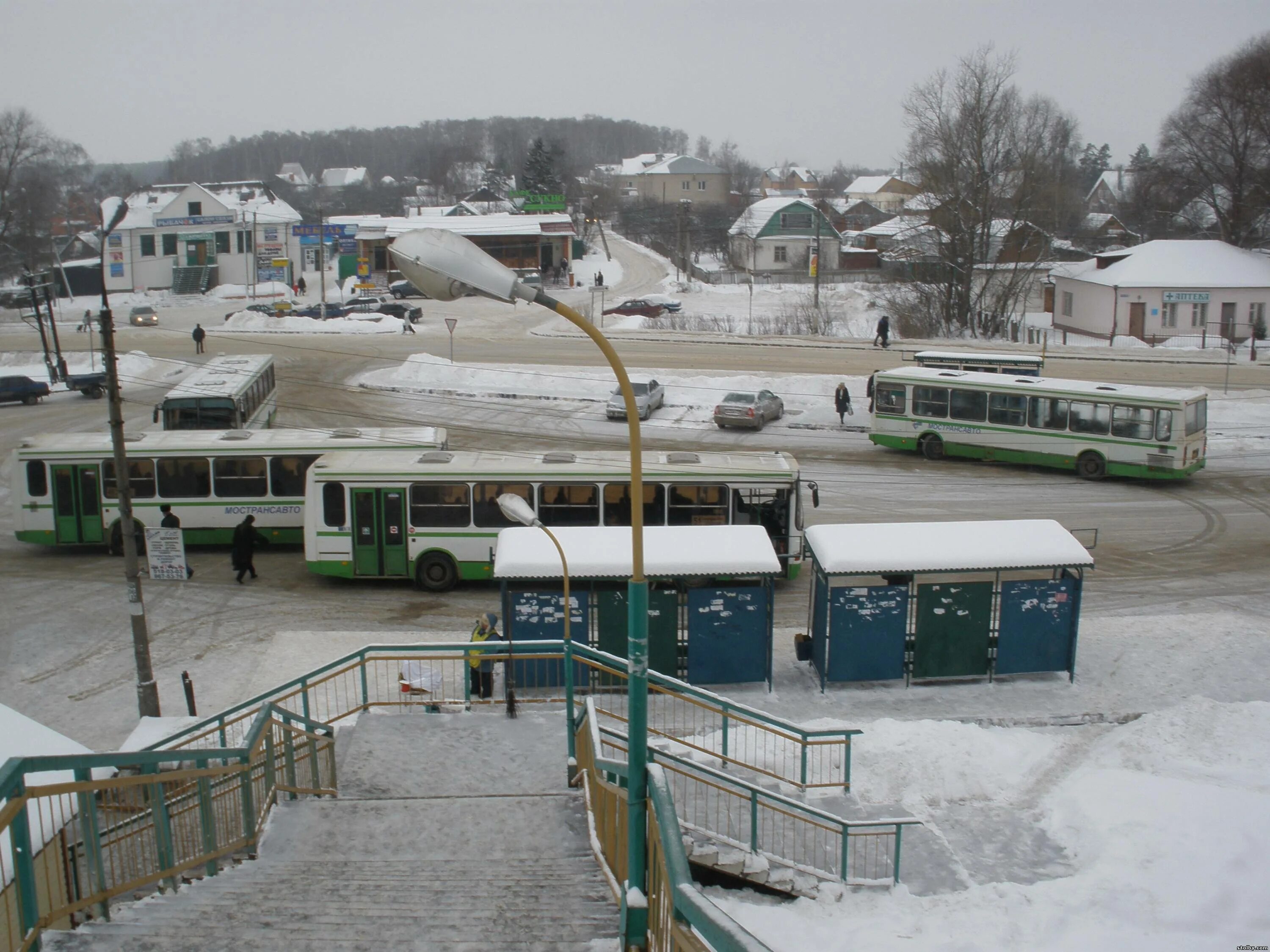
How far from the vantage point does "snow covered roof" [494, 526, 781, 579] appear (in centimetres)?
1638

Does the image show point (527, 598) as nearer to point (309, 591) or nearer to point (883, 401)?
point (309, 591)

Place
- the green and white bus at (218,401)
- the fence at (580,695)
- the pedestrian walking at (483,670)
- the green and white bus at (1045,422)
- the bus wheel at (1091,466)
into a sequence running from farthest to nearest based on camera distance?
1. the bus wheel at (1091,466)
2. the green and white bus at (1045,422)
3. the green and white bus at (218,401)
4. the pedestrian walking at (483,670)
5. the fence at (580,695)

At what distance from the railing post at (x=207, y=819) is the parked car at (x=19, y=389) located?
127 feet

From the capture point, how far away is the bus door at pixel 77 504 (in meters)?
23.6

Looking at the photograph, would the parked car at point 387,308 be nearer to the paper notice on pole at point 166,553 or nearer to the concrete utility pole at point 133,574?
the paper notice on pole at point 166,553

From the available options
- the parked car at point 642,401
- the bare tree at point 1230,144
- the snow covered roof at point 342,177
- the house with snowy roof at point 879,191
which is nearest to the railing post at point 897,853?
the parked car at point 642,401

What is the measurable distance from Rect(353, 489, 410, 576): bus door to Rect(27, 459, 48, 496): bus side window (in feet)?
23.8

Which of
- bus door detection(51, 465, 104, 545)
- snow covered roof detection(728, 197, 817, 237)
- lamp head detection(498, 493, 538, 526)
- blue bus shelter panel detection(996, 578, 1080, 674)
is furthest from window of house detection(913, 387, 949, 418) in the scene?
snow covered roof detection(728, 197, 817, 237)

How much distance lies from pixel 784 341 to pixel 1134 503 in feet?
85.3

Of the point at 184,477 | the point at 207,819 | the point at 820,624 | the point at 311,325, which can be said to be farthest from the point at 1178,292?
the point at 207,819

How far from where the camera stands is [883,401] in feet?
109

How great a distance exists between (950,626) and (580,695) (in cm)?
546

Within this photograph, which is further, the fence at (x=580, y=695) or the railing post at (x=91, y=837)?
the fence at (x=580, y=695)

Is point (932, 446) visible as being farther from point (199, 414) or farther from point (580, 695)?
point (199, 414)
